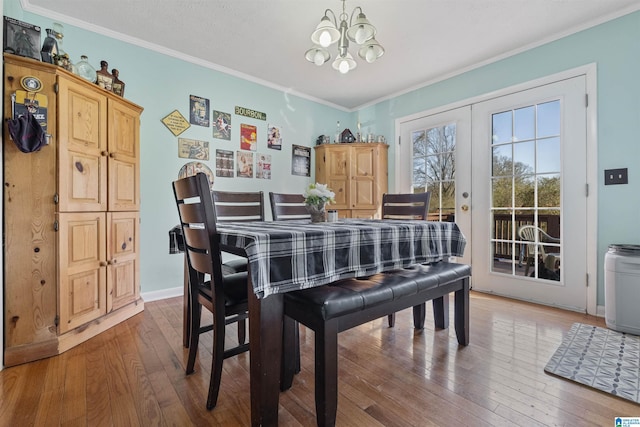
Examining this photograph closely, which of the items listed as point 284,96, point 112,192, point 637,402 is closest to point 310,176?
point 284,96

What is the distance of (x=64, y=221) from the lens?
5.98 ft

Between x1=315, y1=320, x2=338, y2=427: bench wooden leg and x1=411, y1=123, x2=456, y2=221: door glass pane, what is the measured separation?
9.13ft

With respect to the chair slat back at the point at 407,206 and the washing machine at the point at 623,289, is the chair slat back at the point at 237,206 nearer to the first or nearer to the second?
the chair slat back at the point at 407,206

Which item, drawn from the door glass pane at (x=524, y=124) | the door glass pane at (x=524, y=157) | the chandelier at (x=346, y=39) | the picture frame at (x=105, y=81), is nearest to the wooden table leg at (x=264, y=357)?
the chandelier at (x=346, y=39)

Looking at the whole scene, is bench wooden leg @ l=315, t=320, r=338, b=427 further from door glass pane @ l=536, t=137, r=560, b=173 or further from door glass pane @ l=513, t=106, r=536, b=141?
door glass pane @ l=513, t=106, r=536, b=141

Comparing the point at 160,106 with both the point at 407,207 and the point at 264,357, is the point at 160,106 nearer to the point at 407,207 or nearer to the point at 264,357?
the point at 407,207

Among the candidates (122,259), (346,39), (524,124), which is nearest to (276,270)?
(346,39)

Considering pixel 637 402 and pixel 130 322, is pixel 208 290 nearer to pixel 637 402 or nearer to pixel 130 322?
pixel 130 322

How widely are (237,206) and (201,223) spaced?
89cm

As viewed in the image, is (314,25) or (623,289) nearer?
(623,289)

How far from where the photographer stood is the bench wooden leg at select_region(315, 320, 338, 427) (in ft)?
3.63

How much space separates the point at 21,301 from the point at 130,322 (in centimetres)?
73

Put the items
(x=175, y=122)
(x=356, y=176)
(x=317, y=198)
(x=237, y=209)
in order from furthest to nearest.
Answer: (x=356, y=176) → (x=175, y=122) → (x=237, y=209) → (x=317, y=198)

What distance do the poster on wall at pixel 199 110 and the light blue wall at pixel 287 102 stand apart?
63 millimetres
